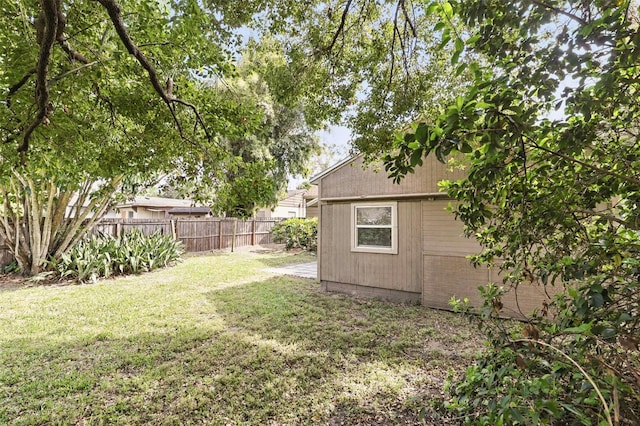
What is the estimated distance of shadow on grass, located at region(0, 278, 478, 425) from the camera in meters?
2.68

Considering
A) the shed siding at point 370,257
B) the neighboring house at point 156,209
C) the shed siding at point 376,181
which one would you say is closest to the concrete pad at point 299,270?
the shed siding at point 370,257

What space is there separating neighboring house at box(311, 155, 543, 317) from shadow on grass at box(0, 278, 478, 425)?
0.81 metres

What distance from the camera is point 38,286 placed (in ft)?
22.9

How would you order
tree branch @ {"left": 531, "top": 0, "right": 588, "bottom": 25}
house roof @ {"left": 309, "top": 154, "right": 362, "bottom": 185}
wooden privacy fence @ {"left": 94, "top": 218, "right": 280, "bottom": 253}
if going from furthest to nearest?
wooden privacy fence @ {"left": 94, "top": 218, "right": 280, "bottom": 253} → house roof @ {"left": 309, "top": 154, "right": 362, "bottom": 185} → tree branch @ {"left": 531, "top": 0, "right": 588, "bottom": 25}

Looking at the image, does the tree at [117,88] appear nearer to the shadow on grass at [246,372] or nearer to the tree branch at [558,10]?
the shadow on grass at [246,372]

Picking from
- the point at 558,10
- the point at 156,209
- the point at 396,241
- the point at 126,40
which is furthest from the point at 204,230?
the point at 558,10

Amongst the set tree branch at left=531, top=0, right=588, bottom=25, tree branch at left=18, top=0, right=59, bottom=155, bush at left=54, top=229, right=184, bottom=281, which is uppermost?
tree branch at left=18, top=0, right=59, bottom=155

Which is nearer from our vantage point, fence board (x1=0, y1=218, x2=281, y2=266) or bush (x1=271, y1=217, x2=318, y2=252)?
fence board (x1=0, y1=218, x2=281, y2=266)

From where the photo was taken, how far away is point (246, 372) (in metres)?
3.32

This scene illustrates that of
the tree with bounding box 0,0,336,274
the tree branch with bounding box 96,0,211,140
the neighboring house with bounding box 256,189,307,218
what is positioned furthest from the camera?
the neighboring house with bounding box 256,189,307,218

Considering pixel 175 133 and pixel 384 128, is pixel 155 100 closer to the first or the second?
pixel 175 133

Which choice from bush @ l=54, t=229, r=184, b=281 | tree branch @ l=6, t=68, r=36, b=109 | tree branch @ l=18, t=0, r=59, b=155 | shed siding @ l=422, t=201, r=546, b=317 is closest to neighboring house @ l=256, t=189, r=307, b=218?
bush @ l=54, t=229, r=184, b=281

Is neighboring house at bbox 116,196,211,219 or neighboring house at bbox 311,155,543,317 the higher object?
neighboring house at bbox 116,196,211,219

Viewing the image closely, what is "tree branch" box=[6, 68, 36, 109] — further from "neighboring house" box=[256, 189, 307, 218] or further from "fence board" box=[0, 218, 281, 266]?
"neighboring house" box=[256, 189, 307, 218]
